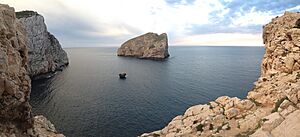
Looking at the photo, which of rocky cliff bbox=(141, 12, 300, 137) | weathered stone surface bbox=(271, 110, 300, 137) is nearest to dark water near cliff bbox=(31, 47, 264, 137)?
rocky cliff bbox=(141, 12, 300, 137)

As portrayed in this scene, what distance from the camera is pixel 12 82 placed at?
A: 76.6 ft

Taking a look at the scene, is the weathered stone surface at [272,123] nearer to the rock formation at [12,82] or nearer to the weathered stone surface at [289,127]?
the weathered stone surface at [289,127]

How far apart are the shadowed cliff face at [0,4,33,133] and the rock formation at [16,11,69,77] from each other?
104 m

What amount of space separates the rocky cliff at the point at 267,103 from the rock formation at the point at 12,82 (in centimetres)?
1632

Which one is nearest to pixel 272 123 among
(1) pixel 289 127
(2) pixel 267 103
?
(1) pixel 289 127

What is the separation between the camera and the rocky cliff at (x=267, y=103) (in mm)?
23781

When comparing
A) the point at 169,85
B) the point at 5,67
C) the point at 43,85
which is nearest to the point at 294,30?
the point at 5,67

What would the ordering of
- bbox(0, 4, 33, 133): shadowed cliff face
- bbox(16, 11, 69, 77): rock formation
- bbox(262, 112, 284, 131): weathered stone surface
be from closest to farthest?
bbox(262, 112, 284, 131): weathered stone surface
bbox(0, 4, 33, 133): shadowed cliff face
bbox(16, 11, 69, 77): rock formation

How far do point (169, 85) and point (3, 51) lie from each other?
8938 cm

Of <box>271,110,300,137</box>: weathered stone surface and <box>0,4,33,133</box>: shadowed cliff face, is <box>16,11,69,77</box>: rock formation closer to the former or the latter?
<box>0,4,33,133</box>: shadowed cliff face

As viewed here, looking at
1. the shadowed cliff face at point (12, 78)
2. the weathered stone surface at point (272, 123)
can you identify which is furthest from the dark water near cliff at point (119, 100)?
the weathered stone surface at point (272, 123)

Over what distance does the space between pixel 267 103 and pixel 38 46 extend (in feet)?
428

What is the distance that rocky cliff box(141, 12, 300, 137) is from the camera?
78.0ft

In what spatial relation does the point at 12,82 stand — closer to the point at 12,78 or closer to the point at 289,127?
the point at 12,78
